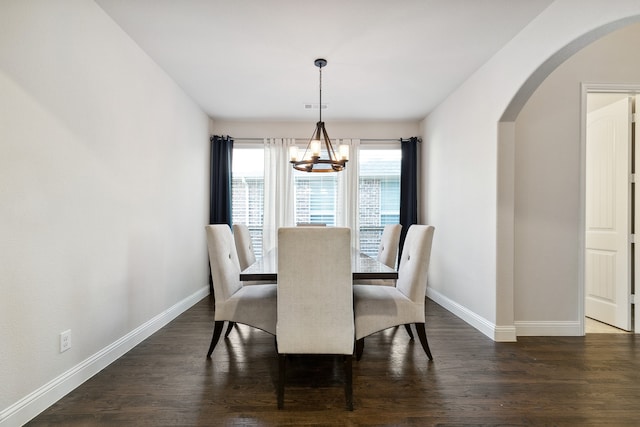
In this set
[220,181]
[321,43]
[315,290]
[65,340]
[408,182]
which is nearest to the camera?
[315,290]

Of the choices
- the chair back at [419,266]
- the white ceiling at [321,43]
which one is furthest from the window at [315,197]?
the chair back at [419,266]

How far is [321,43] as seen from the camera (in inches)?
102

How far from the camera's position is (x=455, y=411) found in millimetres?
1710

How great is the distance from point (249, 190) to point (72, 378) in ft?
10.5

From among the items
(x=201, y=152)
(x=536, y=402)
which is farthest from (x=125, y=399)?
(x=201, y=152)

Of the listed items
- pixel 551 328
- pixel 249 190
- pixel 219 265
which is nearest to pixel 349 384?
pixel 219 265

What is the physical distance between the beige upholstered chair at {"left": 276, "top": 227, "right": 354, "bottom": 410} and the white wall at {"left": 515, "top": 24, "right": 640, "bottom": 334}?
1.96 m

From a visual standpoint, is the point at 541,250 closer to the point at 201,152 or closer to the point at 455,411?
the point at 455,411

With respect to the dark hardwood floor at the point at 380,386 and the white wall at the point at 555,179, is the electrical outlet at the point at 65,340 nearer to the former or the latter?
the dark hardwood floor at the point at 380,386

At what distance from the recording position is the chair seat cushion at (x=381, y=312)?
214 cm

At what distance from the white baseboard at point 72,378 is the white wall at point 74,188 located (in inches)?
1.1

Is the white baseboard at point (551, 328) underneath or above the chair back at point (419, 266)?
underneath

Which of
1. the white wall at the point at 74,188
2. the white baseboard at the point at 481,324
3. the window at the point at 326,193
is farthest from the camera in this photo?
the window at the point at 326,193

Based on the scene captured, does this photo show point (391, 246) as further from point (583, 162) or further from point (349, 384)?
point (583, 162)
